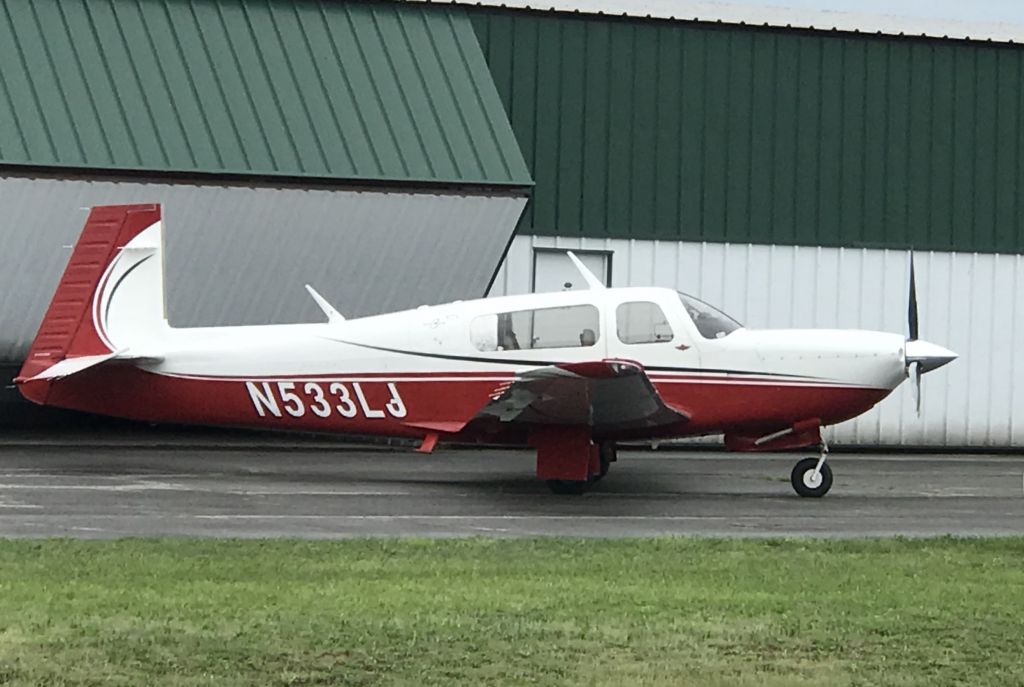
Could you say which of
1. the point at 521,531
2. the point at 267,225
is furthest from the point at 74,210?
the point at 521,531

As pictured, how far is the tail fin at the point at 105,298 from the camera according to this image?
1842cm

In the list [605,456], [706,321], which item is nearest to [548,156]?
[605,456]

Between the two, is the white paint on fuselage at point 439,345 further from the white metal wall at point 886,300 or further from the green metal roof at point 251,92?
the white metal wall at point 886,300

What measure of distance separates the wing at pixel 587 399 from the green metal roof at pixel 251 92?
6.42m

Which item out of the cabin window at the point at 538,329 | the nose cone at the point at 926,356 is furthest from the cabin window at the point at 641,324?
the nose cone at the point at 926,356

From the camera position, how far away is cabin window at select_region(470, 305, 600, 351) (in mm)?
17188

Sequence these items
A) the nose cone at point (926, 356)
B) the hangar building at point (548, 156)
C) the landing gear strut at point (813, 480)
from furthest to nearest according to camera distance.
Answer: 1. the hangar building at point (548, 156)
2. the landing gear strut at point (813, 480)
3. the nose cone at point (926, 356)

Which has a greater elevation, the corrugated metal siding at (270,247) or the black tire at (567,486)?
the corrugated metal siding at (270,247)

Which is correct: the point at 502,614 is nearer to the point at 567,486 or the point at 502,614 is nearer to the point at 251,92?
the point at 567,486

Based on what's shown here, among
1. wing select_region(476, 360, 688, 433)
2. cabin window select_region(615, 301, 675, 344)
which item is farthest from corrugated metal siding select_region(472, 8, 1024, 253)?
wing select_region(476, 360, 688, 433)

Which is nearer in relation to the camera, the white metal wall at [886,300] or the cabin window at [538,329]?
the cabin window at [538,329]

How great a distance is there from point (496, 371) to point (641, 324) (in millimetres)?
1576

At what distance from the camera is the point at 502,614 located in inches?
373

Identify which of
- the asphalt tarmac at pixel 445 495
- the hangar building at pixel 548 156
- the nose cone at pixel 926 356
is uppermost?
the hangar building at pixel 548 156
